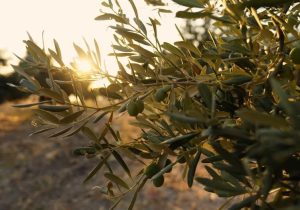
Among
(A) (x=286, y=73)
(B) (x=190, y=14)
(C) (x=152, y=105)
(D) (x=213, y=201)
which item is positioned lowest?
(D) (x=213, y=201)

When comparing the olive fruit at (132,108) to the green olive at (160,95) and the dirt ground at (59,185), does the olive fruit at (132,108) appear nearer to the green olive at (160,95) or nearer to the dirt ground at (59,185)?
the green olive at (160,95)

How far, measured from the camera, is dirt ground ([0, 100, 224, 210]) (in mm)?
6023

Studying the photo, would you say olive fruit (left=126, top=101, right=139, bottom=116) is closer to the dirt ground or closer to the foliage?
the foliage

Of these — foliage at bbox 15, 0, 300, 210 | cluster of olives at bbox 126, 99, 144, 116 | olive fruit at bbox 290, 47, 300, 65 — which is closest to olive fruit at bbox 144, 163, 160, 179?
foliage at bbox 15, 0, 300, 210

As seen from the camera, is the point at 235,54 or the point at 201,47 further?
the point at 201,47

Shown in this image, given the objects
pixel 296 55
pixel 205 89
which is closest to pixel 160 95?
pixel 205 89

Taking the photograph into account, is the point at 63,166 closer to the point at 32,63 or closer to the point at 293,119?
the point at 32,63

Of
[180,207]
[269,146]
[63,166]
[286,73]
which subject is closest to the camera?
[269,146]

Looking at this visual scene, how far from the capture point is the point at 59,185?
274 inches

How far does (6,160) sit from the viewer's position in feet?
26.1

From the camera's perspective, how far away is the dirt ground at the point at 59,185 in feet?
19.8

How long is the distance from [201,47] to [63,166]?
6.56 meters

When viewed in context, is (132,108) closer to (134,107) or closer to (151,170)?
(134,107)

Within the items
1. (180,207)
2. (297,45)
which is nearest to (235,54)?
(297,45)
